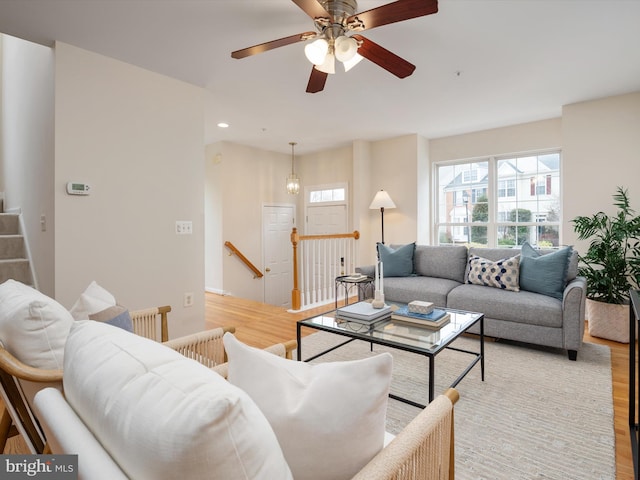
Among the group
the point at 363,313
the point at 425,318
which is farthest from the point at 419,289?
the point at 363,313

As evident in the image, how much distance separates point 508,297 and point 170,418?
10.7ft

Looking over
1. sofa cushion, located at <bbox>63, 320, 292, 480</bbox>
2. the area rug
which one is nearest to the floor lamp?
the area rug

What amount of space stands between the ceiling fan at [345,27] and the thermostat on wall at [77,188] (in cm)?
158

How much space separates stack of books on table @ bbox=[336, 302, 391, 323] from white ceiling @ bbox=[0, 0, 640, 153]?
1.99m

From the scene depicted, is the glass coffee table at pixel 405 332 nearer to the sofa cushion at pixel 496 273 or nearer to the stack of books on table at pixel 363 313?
the stack of books on table at pixel 363 313

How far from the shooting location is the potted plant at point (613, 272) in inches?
129

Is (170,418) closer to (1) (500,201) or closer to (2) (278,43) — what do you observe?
(2) (278,43)

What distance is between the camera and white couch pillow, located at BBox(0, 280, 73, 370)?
106 cm

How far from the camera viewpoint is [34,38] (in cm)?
251

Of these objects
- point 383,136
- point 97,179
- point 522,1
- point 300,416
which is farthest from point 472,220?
point 300,416

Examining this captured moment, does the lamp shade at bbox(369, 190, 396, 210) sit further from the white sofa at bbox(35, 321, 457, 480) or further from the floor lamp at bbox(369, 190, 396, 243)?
the white sofa at bbox(35, 321, 457, 480)

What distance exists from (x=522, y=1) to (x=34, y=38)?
3362 mm

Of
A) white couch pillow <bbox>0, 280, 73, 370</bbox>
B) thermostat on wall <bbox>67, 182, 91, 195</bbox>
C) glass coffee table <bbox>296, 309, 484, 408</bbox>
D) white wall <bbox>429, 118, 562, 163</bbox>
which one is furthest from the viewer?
white wall <bbox>429, 118, 562, 163</bbox>

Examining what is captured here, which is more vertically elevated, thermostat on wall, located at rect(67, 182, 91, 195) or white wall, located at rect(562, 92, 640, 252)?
white wall, located at rect(562, 92, 640, 252)
